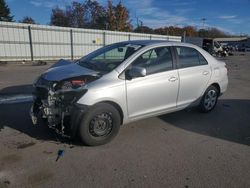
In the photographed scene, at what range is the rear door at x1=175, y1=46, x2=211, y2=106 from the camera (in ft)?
16.3

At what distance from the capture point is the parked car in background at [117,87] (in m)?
3.72

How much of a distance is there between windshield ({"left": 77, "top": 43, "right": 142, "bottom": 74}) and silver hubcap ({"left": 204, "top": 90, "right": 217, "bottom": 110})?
2240 mm

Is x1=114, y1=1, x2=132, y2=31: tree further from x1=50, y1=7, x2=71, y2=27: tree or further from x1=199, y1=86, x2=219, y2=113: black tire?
x1=199, y1=86, x2=219, y2=113: black tire

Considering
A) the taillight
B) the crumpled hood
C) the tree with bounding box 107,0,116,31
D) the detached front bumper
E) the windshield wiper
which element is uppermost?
the tree with bounding box 107,0,116,31

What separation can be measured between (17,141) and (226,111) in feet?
16.0

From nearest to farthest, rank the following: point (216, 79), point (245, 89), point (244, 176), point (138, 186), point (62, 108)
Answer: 1. point (138, 186)
2. point (244, 176)
3. point (62, 108)
4. point (216, 79)
5. point (245, 89)

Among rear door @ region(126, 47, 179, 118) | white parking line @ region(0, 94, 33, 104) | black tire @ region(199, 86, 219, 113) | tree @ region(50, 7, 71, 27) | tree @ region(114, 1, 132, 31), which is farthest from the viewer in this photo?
tree @ region(50, 7, 71, 27)

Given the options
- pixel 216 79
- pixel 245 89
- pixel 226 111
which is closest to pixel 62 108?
pixel 216 79

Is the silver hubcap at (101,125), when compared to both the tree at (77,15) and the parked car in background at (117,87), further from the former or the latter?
the tree at (77,15)

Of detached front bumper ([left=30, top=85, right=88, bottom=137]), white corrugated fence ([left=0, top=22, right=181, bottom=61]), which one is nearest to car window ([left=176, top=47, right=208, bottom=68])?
detached front bumper ([left=30, top=85, right=88, bottom=137])

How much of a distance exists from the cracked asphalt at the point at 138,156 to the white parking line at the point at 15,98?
1099 millimetres

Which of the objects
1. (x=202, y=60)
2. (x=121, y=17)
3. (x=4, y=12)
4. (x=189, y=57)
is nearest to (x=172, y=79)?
(x=189, y=57)

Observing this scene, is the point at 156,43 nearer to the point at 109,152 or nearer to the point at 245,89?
the point at 109,152

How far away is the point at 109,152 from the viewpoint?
3795 millimetres
